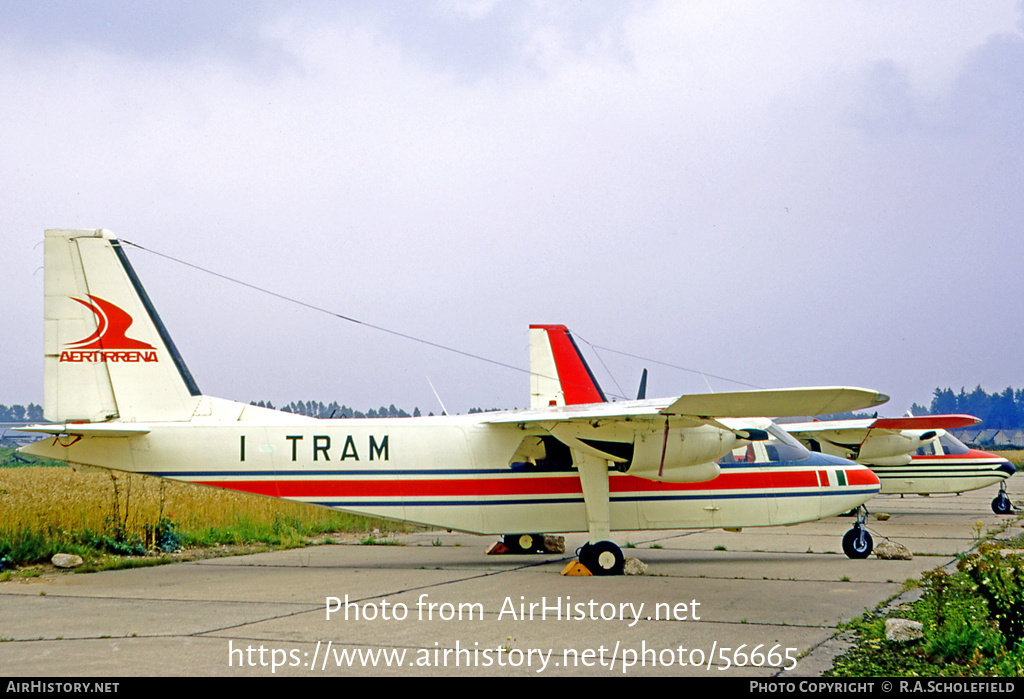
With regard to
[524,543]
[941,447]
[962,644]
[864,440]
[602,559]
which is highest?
[864,440]

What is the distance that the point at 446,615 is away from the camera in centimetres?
842

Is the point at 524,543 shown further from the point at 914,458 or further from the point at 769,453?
the point at 914,458

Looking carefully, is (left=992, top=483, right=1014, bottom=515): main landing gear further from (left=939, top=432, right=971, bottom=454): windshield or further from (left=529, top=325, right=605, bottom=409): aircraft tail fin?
(left=529, top=325, right=605, bottom=409): aircraft tail fin

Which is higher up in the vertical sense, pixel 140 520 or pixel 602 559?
pixel 140 520

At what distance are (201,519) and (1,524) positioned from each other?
Answer: 462 centimetres

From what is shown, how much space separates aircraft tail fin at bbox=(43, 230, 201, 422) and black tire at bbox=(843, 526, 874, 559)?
1022 centimetres

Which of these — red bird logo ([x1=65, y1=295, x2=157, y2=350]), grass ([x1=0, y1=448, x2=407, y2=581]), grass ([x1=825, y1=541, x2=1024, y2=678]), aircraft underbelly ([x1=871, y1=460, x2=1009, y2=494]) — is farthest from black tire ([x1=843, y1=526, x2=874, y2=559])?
red bird logo ([x1=65, y1=295, x2=157, y2=350])

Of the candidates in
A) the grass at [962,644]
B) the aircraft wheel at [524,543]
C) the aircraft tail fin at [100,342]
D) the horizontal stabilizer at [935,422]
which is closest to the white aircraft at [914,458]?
the horizontal stabilizer at [935,422]

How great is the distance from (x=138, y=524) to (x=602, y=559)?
27.1 ft

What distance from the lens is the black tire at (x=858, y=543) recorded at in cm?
1349

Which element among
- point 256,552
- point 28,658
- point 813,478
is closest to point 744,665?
point 28,658

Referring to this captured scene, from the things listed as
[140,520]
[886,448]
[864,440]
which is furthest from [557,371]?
[140,520]

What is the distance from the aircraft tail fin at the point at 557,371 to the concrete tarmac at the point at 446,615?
6815 millimetres
